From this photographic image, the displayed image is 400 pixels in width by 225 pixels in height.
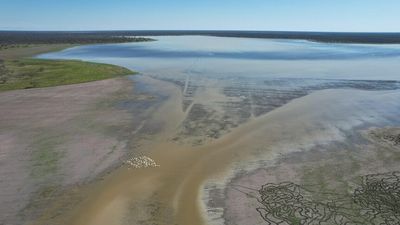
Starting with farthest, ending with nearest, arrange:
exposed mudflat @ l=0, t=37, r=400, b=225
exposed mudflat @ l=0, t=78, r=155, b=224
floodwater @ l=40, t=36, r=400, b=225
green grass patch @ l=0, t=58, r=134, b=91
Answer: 1. green grass patch @ l=0, t=58, r=134, b=91
2. exposed mudflat @ l=0, t=78, r=155, b=224
3. floodwater @ l=40, t=36, r=400, b=225
4. exposed mudflat @ l=0, t=37, r=400, b=225

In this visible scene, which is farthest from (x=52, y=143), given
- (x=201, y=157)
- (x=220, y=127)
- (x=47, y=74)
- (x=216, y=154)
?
(x=47, y=74)

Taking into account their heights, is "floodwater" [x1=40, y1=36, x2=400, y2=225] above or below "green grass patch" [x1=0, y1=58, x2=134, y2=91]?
above

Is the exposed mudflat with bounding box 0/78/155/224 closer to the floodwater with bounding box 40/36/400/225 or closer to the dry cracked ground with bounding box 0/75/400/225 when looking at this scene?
the dry cracked ground with bounding box 0/75/400/225

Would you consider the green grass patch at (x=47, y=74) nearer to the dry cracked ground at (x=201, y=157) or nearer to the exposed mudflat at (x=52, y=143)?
the exposed mudflat at (x=52, y=143)

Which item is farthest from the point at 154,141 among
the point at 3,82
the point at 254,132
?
the point at 3,82

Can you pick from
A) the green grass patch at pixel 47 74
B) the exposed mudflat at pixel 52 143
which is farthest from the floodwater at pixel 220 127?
the green grass patch at pixel 47 74

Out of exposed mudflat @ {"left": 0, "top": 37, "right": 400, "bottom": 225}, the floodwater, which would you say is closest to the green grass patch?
exposed mudflat @ {"left": 0, "top": 37, "right": 400, "bottom": 225}

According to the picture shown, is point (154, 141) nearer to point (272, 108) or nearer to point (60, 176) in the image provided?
point (60, 176)

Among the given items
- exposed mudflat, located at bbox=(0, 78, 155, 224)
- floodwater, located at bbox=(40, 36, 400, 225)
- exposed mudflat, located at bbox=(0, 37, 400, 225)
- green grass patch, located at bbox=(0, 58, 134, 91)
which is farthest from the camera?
green grass patch, located at bbox=(0, 58, 134, 91)
